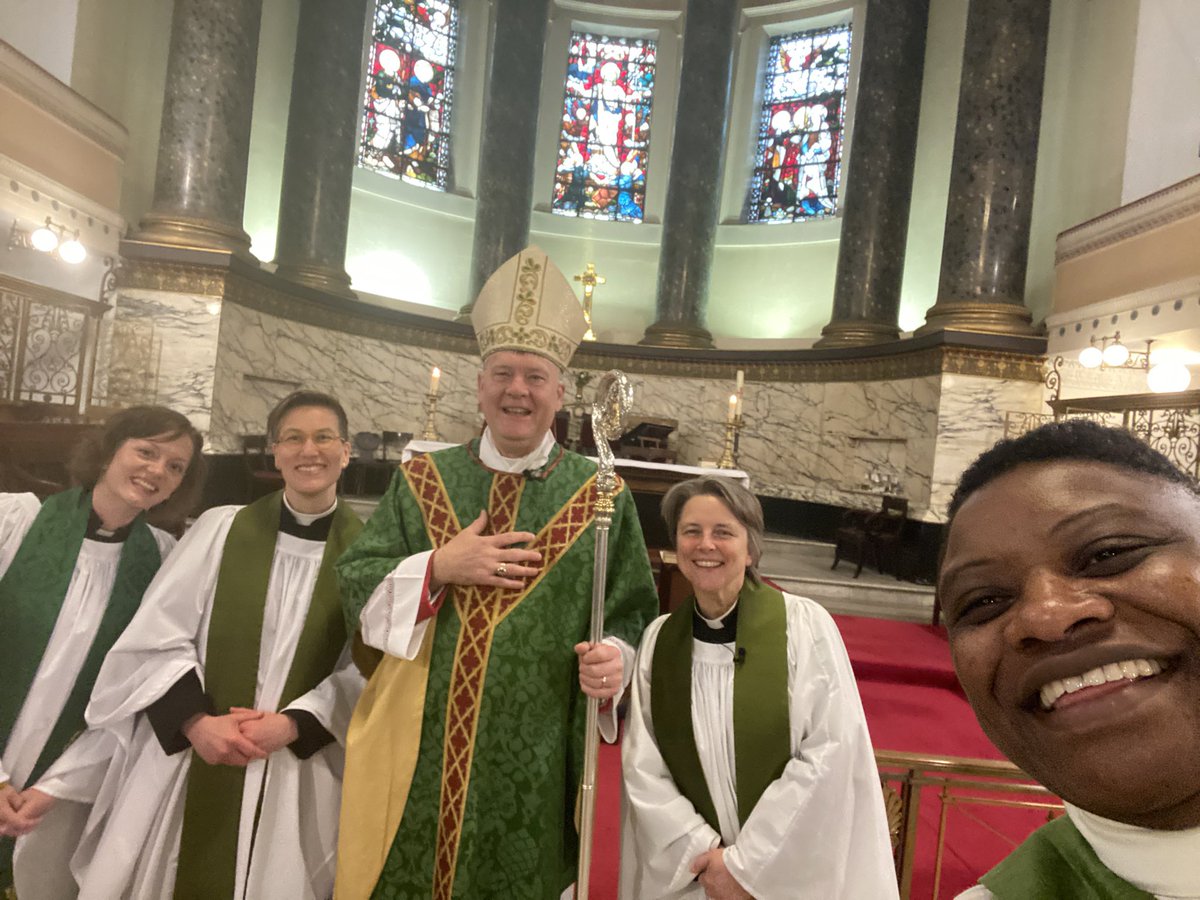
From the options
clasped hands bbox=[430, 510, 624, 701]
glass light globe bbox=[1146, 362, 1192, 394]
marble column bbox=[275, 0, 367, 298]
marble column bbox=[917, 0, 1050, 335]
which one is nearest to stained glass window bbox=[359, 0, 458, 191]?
marble column bbox=[275, 0, 367, 298]

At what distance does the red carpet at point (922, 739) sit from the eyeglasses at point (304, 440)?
1.87 meters

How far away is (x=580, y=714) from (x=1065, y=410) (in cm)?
604

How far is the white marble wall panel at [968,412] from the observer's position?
7.60m

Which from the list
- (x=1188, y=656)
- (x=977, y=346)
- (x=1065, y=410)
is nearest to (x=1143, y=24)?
(x=977, y=346)

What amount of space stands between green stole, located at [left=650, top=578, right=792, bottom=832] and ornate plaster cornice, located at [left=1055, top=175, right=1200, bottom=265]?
7133mm

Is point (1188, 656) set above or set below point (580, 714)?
above

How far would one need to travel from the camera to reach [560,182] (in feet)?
45.4

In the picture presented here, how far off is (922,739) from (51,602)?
12.9 ft

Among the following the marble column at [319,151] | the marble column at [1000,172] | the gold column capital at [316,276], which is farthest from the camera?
the marble column at [319,151]

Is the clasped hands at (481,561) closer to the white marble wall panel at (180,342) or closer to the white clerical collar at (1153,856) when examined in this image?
the white clerical collar at (1153,856)

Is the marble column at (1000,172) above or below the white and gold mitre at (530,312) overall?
above

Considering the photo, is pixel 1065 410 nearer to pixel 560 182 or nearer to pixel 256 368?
pixel 256 368

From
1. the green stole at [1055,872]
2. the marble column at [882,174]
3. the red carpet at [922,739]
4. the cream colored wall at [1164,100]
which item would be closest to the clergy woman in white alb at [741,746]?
the red carpet at [922,739]

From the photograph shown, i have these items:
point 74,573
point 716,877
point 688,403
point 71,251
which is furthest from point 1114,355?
point 71,251
